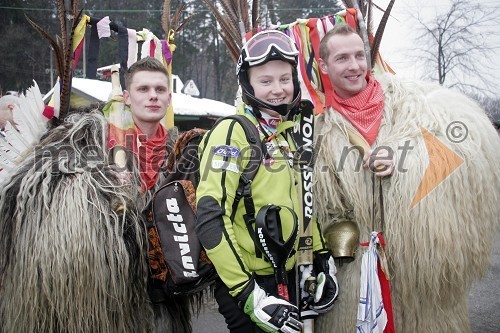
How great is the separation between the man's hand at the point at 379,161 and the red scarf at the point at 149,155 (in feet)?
3.83

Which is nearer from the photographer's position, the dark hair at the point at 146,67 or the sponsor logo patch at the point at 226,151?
the sponsor logo patch at the point at 226,151

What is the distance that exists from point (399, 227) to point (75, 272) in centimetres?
154

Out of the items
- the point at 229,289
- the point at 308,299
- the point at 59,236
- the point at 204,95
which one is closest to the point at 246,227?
the point at 229,289

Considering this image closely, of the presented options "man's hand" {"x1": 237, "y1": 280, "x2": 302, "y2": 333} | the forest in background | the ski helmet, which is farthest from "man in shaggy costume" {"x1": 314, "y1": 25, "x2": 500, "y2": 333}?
the forest in background

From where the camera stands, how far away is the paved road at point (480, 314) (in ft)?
12.2

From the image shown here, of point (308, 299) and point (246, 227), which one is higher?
point (246, 227)

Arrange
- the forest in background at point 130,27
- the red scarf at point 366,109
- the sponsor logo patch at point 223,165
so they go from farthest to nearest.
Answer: the forest in background at point 130,27
the red scarf at point 366,109
the sponsor logo patch at point 223,165

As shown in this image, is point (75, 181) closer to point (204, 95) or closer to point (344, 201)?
point (344, 201)

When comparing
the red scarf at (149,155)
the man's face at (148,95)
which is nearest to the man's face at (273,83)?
the man's face at (148,95)

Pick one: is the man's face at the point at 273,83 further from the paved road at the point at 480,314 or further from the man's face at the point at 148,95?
the paved road at the point at 480,314

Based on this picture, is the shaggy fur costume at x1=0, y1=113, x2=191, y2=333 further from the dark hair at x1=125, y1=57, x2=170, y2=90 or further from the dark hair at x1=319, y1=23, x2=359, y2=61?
the dark hair at x1=319, y1=23, x2=359, y2=61

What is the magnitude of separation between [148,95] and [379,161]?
1323 millimetres

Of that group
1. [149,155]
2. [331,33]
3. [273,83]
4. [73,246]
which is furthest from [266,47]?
[73,246]

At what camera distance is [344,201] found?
221 cm
